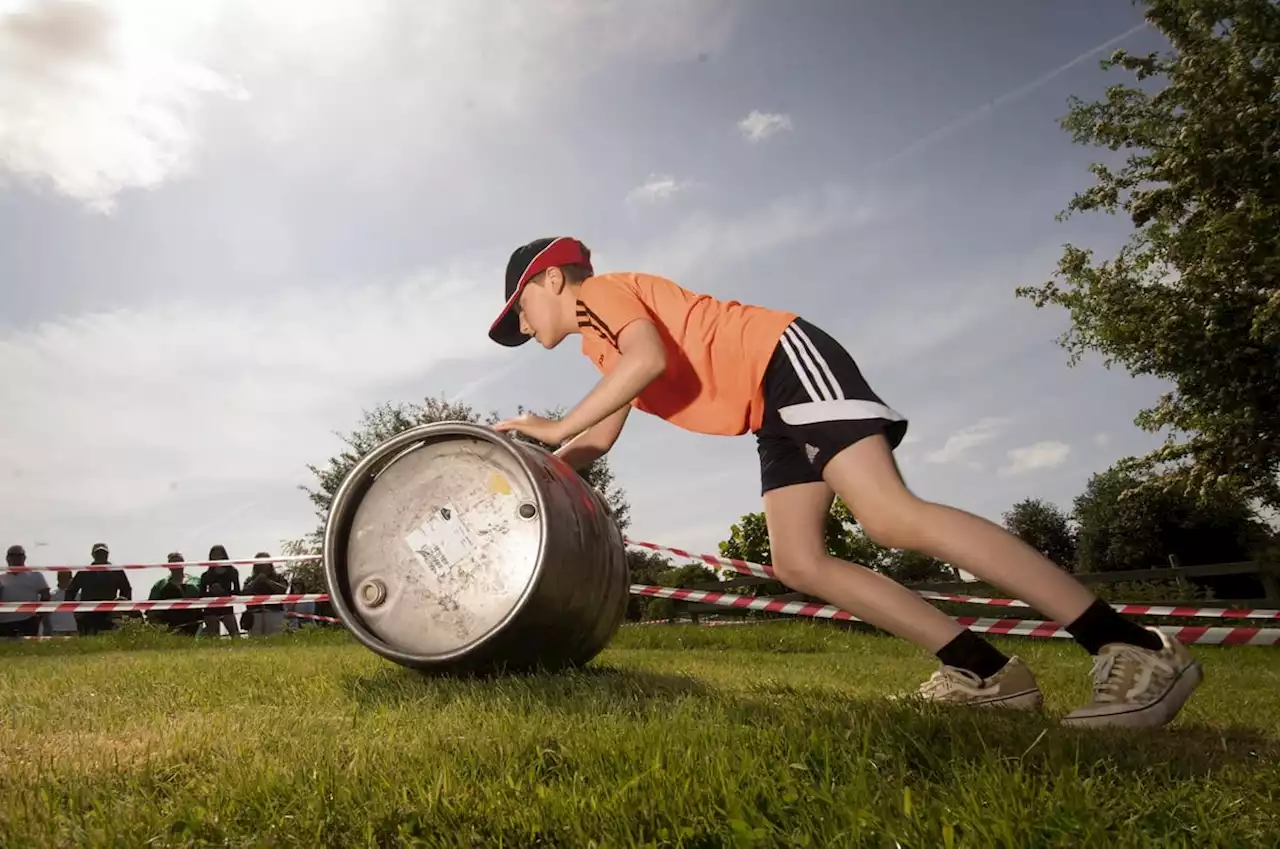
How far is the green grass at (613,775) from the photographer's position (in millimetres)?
1713

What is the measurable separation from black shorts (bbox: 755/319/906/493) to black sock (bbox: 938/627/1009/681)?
0.75 m

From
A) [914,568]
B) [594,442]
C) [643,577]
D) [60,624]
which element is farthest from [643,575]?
[594,442]

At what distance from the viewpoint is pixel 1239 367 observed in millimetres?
16812

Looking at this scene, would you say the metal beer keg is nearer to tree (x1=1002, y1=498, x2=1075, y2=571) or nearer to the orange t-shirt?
the orange t-shirt

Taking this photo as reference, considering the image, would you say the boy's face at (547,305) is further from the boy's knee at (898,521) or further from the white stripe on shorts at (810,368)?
the boy's knee at (898,521)

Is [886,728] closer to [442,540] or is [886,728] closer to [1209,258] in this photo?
[442,540]

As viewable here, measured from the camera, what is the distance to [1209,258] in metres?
16.5

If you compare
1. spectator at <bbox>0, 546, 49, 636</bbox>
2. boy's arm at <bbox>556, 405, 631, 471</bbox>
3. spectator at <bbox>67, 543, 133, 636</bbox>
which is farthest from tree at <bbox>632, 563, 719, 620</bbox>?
boy's arm at <bbox>556, 405, 631, 471</bbox>

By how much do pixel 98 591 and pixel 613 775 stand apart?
1209 centimetres

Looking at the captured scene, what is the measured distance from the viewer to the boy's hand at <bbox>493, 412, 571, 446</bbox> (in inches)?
129

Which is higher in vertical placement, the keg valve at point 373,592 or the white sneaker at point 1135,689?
the keg valve at point 373,592

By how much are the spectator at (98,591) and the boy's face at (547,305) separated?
10683mm

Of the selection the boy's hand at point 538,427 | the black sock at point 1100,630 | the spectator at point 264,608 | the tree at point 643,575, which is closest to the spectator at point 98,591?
the spectator at point 264,608

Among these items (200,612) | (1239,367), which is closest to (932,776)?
(200,612)
